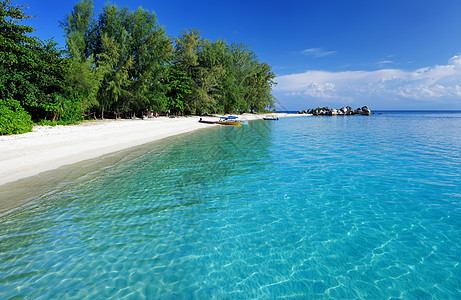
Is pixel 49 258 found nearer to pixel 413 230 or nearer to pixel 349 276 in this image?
pixel 349 276

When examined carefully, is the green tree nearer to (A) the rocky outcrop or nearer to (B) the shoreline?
(B) the shoreline

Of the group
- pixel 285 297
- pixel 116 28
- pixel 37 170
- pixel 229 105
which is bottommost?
pixel 285 297

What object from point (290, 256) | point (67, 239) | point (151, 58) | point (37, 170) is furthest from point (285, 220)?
point (151, 58)

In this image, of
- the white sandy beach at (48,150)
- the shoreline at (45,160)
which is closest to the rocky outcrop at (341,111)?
Result: the white sandy beach at (48,150)

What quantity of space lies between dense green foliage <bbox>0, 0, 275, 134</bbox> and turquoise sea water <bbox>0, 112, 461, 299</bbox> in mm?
17618

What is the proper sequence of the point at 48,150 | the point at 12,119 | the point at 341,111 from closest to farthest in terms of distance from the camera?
the point at 48,150 < the point at 12,119 < the point at 341,111

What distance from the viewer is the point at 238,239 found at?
612 cm

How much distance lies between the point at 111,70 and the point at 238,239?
126 feet

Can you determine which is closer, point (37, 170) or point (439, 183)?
point (439, 183)

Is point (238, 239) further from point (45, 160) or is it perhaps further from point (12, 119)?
point (12, 119)

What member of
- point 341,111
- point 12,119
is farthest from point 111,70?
point 341,111

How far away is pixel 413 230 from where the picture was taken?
648cm

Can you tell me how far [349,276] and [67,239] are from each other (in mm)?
7036

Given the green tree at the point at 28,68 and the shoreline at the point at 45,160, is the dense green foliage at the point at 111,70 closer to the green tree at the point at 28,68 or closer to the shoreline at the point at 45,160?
the green tree at the point at 28,68
